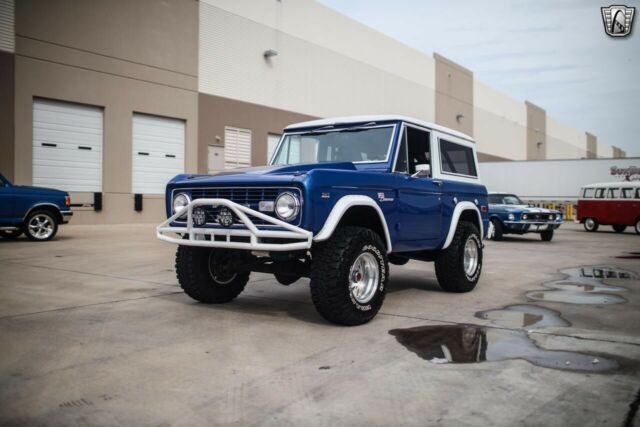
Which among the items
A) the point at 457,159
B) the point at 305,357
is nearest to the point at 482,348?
the point at 305,357

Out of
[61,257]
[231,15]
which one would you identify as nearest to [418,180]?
[61,257]

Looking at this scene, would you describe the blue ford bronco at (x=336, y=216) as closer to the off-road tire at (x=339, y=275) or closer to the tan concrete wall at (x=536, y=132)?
the off-road tire at (x=339, y=275)

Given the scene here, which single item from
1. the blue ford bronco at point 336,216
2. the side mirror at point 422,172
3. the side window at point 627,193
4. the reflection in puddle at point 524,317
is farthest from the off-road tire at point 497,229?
the side mirror at point 422,172

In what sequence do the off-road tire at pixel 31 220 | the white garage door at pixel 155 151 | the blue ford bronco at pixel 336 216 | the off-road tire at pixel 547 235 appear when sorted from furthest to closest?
the white garage door at pixel 155 151
the off-road tire at pixel 547 235
the off-road tire at pixel 31 220
the blue ford bronco at pixel 336 216

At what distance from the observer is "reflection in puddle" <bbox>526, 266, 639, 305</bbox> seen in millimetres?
6629

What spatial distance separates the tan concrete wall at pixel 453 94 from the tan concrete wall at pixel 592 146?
4387 cm

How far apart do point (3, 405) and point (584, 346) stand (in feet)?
13.4

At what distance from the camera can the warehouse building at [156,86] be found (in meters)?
17.2

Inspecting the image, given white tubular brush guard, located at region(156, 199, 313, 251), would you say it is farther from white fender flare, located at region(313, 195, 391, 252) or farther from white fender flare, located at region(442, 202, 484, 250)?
white fender flare, located at region(442, 202, 484, 250)

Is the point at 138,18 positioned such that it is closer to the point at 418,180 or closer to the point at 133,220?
the point at 133,220

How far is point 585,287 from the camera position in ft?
24.9

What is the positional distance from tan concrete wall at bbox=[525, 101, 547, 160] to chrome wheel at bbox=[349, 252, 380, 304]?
179 feet

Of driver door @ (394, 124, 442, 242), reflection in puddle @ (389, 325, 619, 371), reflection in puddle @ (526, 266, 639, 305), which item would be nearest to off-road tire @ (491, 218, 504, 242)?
reflection in puddle @ (526, 266, 639, 305)

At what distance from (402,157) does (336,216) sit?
1684 mm
